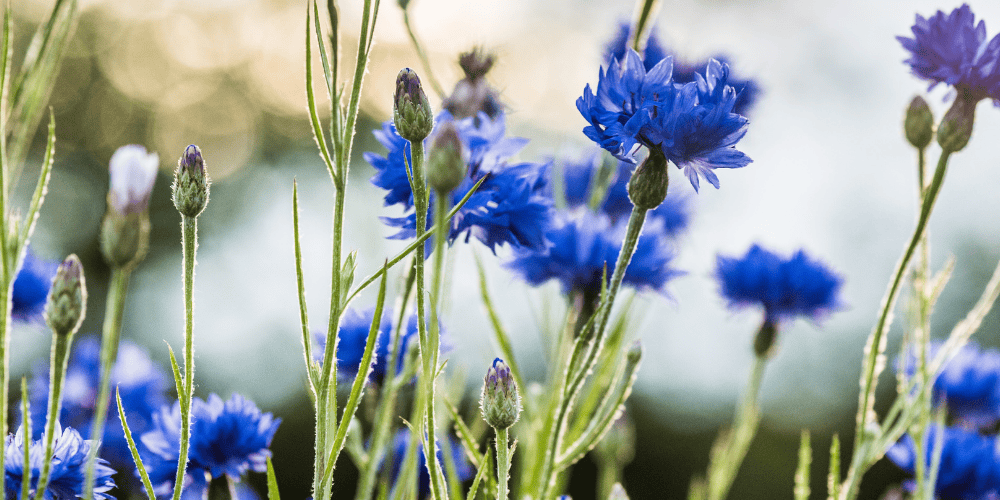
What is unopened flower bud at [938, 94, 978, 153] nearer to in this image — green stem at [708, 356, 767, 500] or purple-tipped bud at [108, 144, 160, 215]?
green stem at [708, 356, 767, 500]

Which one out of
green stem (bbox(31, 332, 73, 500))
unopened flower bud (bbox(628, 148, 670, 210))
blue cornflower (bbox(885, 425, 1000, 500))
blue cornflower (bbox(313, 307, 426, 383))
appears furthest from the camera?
blue cornflower (bbox(885, 425, 1000, 500))

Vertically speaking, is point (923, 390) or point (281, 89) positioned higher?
point (281, 89)

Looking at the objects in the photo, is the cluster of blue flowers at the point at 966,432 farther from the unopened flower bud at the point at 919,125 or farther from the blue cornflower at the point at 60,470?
the blue cornflower at the point at 60,470

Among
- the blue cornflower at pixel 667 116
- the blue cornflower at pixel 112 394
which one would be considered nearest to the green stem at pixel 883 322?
the blue cornflower at pixel 667 116

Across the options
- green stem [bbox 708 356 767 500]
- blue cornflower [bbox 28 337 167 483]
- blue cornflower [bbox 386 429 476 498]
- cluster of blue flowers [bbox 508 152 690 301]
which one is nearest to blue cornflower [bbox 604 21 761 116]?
cluster of blue flowers [bbox 508 152 690 301]

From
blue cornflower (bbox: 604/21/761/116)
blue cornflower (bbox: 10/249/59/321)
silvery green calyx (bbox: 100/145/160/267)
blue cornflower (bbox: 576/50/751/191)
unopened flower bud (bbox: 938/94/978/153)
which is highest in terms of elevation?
blue cornflower (bbox: 604/21/761/116)

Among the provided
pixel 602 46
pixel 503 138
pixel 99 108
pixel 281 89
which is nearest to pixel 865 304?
pixel 281 89

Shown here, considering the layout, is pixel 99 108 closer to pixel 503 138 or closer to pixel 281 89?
pixel 281 89

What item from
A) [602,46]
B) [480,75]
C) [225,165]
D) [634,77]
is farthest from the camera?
[225,165]
